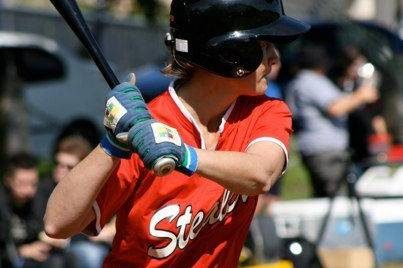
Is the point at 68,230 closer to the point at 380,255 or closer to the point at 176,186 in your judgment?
the point at 176,186

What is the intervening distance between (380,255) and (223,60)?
13.1 feet

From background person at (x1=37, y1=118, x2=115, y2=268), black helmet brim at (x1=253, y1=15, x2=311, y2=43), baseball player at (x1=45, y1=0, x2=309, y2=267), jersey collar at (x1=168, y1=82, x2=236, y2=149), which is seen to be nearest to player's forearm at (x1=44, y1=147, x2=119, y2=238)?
baseball player at (x1=45, y1=0, x2=309, y2=267)

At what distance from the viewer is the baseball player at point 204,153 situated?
4.24m

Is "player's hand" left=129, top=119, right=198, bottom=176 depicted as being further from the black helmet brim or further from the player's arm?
the black helmet brim

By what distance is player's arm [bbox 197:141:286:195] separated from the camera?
4.08 meters

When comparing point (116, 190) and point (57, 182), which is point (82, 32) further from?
point (57, 182)

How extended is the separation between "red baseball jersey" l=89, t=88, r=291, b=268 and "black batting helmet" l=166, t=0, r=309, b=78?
9.3 inches

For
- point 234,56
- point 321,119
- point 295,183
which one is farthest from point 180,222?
point 295,183

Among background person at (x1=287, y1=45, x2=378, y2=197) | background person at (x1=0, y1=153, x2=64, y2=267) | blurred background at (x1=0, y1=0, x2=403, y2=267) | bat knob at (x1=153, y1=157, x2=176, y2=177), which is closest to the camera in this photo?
bat knob at (x1=153, y1=157, x2=176, y2=177)

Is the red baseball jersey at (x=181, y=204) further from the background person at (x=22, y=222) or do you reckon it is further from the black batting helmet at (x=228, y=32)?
the background person at (x=22, y=222)

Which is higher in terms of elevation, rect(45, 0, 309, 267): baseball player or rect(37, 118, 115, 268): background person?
rect(45, 0, 309, 267): baseball player

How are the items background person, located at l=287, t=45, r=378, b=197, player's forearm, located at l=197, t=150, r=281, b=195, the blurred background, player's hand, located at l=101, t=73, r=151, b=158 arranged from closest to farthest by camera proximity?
1. player's hand, located at l=101, t=73, r=151, b=158
2. player's forearm, located at l=197, t=150, r=281, b=195
3. the blurred background
4. background person, located at l=287, t=45, r=378, b=197

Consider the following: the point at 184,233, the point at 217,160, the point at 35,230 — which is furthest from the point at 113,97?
the point at 35,230

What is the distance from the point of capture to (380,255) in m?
8.12
